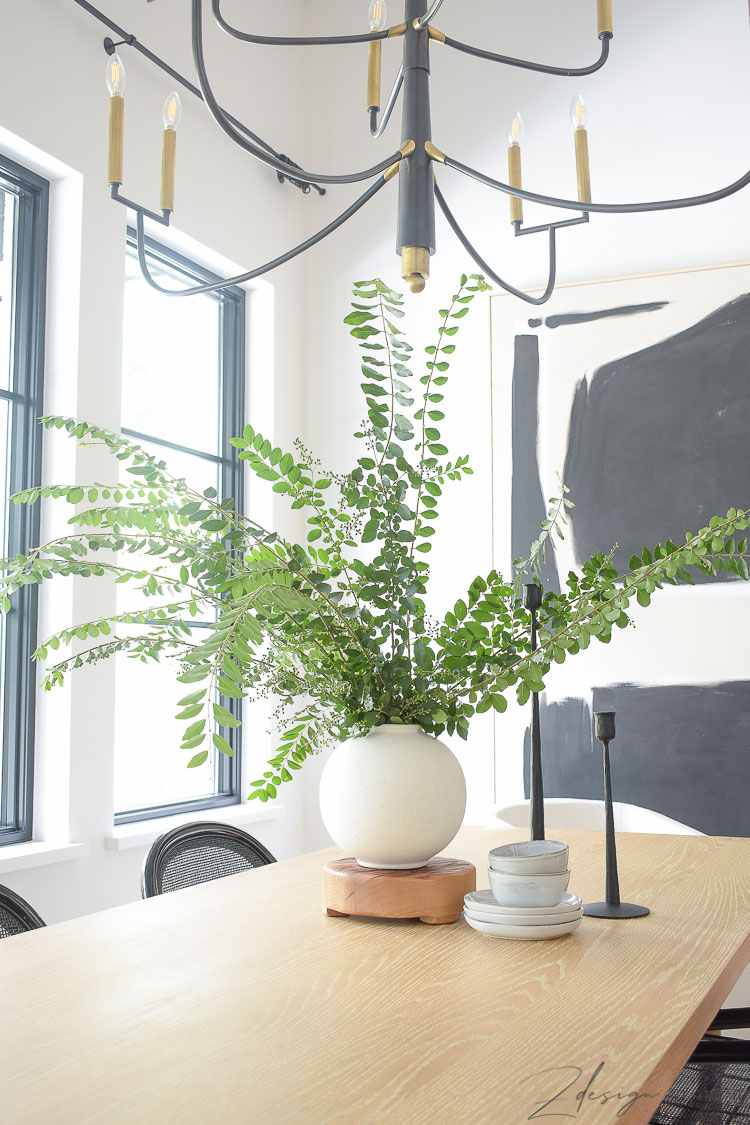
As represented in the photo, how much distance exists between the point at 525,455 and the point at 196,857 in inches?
77.3

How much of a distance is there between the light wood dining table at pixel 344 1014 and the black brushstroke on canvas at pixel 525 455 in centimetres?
197

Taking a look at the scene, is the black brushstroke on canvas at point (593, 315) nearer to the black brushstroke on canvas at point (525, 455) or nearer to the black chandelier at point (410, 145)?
the black brushstroke on canvas at point (525, 455)

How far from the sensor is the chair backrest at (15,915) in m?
1.33

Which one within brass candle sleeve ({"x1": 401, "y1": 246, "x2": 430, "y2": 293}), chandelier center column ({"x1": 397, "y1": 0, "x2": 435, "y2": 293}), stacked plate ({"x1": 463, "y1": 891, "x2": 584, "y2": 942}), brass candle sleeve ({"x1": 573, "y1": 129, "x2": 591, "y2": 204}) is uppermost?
brass candle sleeve ({"x1": 573, "y1": 129, "x2": 591, "y2": 204})

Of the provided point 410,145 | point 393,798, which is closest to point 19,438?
point 410,145

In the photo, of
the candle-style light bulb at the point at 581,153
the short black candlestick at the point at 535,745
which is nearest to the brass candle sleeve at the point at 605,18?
the candle-style light bulb at the point at 581,153

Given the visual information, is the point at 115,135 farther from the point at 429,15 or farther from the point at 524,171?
the point at 524,171

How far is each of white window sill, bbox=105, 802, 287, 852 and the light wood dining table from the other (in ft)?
3.91

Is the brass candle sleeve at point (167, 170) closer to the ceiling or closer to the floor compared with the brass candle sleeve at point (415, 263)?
closer to the ceiling

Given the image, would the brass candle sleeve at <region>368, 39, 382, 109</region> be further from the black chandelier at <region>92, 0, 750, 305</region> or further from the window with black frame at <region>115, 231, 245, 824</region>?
the window with black frame at <region>115, 231, 245, 824</region>

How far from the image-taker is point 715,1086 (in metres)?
1.41

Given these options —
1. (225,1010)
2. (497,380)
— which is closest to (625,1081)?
(225,1010)

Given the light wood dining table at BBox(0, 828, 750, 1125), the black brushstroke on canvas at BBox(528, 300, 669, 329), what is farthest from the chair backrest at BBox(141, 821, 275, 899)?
the black brushstroke on canvas at BBox(528, 300, 669, 329)

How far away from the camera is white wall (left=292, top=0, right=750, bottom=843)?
323cm
